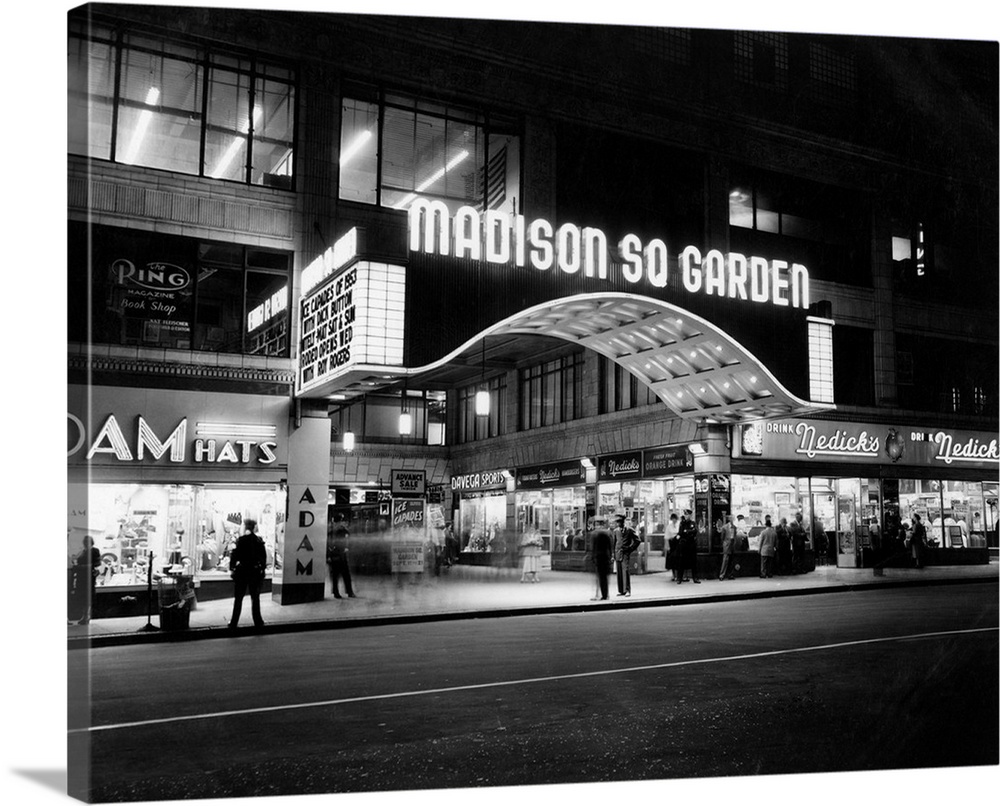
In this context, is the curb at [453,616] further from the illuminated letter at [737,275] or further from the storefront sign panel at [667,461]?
the illuminated letter at [737,275]

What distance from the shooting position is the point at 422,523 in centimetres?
2025

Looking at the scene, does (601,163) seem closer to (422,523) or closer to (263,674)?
(422,523)

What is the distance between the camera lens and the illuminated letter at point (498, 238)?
13.1m

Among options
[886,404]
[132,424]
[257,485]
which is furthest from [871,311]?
[132,424]

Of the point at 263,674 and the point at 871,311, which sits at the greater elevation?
the point at 871,311

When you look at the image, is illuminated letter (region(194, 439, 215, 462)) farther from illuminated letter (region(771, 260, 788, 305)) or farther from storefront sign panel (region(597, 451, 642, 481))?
storefront sign panel (region(597, 451, 642, 481))

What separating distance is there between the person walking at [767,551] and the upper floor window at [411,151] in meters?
10.0

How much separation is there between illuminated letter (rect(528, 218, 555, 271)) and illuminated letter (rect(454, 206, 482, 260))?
0.81 meters

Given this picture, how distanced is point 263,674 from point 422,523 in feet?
32.9

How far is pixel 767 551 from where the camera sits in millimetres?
20922

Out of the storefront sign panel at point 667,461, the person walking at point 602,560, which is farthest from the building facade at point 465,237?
the person walking at point 602,560

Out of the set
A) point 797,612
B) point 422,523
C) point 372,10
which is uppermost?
point 372,10

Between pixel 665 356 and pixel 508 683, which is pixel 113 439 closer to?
pixel 508 683

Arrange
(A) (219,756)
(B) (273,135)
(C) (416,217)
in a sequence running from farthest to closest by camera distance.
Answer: (B) (273,135), (C) (416,217), (A) (219,756)
